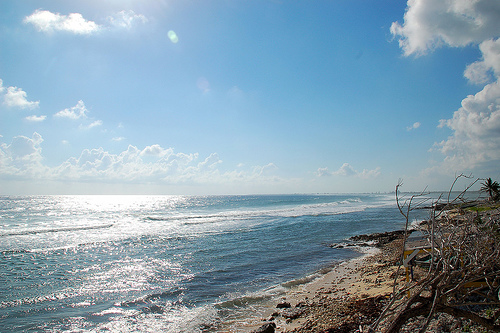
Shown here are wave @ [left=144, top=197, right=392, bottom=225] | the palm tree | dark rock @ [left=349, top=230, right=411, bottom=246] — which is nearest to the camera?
the palm tree

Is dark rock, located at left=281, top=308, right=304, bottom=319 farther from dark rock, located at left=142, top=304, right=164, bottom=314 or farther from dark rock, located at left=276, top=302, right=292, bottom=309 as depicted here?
dark rock, located at left=142, top=304, right=164, bottom=314

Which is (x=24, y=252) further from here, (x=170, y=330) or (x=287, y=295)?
(x=287, y=295)

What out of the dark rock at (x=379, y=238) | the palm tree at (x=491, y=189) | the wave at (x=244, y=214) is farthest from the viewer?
the wave at (x=244, y=214)

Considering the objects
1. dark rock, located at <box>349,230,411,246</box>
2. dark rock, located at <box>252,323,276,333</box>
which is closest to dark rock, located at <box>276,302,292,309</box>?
dark rock, located at <box>252,323,276,333</box>

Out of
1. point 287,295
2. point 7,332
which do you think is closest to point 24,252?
point 7,332

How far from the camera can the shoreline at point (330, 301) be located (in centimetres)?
972

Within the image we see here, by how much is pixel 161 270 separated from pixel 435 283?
18366 mm

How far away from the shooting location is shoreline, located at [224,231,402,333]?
972cm

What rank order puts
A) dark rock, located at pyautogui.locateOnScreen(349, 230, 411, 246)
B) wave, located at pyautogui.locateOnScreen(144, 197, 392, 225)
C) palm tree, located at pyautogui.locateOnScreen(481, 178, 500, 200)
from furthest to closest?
wave, located at pyautogui.locateOnScreen(144, 197, 392, 225) < dark rock, located at pyautogui.locateOnScreen(349, 230, 411, 246) < palm tree, located at pyautogui.locateOnScreen(481, 178, 500, 200)

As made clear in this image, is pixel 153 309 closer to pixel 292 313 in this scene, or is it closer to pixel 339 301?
pixel 292 313

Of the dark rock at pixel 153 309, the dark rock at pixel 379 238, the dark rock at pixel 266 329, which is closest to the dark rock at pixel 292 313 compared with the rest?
the dark rock at pixel 266 329

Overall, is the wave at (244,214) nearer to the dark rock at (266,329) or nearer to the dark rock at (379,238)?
the dark rock at (379,238)

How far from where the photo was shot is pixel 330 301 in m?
12.0

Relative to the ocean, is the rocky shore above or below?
above
